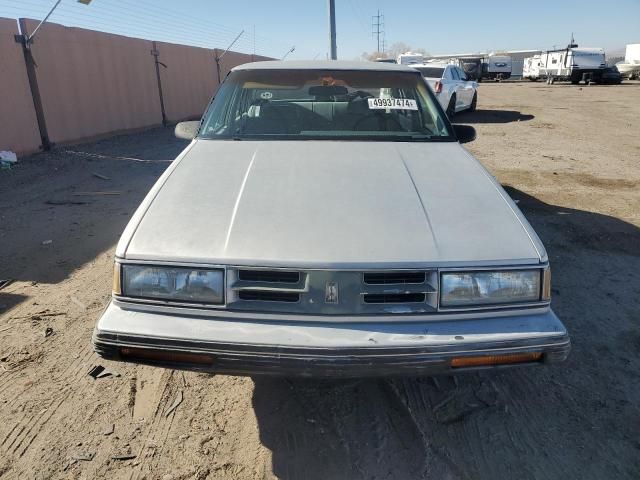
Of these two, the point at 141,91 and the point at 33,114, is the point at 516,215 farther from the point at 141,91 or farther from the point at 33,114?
the point at 141,91

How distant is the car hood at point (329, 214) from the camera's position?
2.06 m

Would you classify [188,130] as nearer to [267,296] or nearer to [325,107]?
[325,107]

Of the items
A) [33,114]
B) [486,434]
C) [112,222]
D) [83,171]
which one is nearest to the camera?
[486,434]

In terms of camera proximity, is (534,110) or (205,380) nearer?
(205,380)

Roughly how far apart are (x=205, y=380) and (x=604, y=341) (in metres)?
2.45

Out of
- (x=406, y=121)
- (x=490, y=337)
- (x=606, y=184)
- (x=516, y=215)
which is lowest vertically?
(x=606, y=184)

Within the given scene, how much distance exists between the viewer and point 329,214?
2.26 meters

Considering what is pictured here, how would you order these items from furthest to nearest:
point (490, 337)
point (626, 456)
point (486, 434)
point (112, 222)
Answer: point (112, 222) → point (486, 434) → point (626, 456) → point (490, 337)

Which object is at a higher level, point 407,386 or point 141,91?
point 141,91

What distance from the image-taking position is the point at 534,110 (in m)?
17.8

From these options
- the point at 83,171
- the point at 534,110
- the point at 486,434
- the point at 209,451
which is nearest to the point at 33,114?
the point at 83,171

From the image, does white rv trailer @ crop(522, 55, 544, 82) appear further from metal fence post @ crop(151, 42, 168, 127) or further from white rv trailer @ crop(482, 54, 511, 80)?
metal fence post @ crop(151, 42, 168, 127)

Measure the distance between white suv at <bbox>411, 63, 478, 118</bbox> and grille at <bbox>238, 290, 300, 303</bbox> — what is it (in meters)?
11.9

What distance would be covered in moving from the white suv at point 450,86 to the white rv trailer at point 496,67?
122 ft
